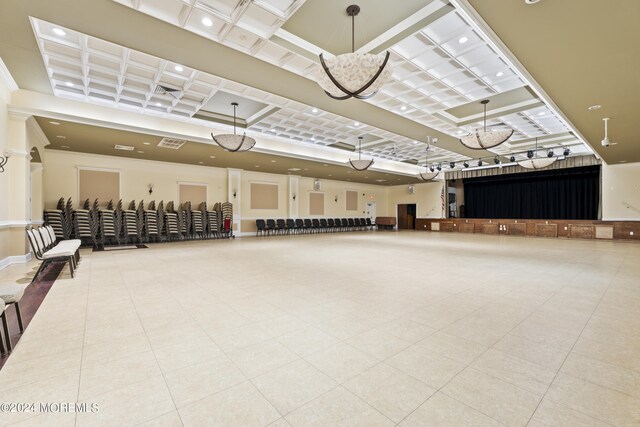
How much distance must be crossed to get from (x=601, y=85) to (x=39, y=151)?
13300mm

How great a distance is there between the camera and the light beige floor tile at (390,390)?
5.38ft

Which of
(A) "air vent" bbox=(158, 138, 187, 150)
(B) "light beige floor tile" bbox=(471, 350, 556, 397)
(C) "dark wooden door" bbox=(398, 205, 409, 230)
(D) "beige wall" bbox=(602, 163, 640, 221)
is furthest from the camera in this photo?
(C) "dark wooden door" bbox=(398, 205, 409, 230)

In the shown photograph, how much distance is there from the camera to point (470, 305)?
3.48 metres

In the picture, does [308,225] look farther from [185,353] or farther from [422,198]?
[185,353]

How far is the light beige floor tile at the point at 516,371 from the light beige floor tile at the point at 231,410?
4.95 feet

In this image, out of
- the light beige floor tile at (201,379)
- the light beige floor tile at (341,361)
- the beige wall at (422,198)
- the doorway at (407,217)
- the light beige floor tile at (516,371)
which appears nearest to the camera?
the light beige floor tile at (201,379)

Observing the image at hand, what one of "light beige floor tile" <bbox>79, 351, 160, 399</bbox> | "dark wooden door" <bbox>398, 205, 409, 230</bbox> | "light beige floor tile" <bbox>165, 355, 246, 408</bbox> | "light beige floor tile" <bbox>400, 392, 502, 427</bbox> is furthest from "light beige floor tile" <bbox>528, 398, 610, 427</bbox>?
"dark wooden door" <bbox>398, 205, 409, 230</bbox>

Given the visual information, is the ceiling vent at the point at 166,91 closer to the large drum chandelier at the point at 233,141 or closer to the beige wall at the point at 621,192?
the large drum chandelier at the point at 233,141

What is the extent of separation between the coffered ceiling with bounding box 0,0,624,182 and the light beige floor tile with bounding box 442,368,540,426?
144 inches

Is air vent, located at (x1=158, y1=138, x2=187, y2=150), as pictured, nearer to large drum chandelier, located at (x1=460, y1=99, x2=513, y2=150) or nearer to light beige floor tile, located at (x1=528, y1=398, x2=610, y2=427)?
large drum chandelier, located at (x1=460, y1=99, x2=513, y2=150)

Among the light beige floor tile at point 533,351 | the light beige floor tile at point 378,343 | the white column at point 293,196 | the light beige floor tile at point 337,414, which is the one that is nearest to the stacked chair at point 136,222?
the white column at point 293,196

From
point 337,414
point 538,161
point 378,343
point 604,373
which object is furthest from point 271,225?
point 604,373

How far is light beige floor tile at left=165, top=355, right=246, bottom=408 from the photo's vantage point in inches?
69.6

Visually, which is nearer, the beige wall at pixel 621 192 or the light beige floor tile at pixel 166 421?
the light beige floor tile at pixel 166 421
